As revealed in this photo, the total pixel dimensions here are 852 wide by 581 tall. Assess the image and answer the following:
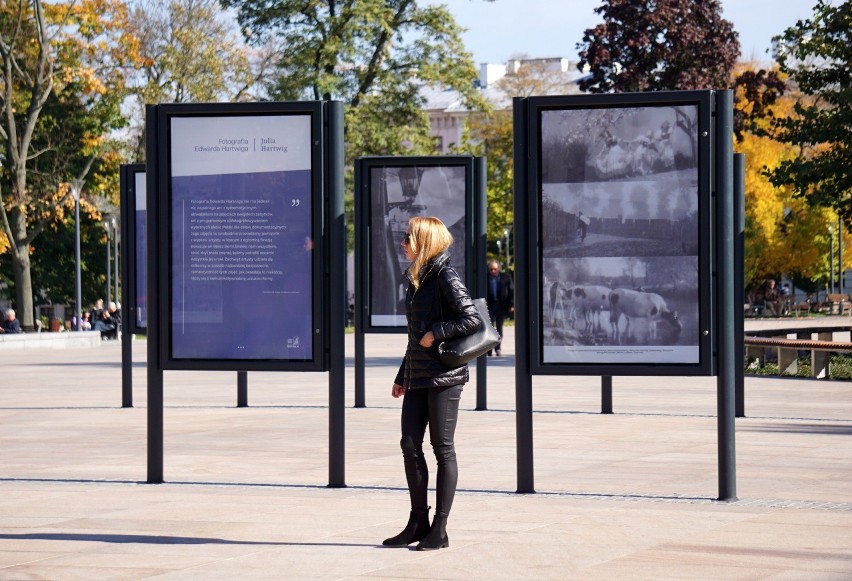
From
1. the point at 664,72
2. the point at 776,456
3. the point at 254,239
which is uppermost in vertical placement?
the point at 664,72

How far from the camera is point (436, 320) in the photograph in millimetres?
8016

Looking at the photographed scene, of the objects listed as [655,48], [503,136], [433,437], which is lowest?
[433,437]

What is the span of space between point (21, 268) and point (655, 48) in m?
19.3

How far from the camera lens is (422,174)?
1795 cm

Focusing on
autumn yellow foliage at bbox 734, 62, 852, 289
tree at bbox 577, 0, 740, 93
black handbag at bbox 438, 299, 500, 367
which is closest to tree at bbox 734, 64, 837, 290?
autumn yellow foliage at bbox 734, 62, 852, 289

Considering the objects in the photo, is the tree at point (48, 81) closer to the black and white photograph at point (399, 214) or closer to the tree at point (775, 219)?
the tree at point (775, 219)

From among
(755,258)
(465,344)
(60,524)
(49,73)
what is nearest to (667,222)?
(465,344)

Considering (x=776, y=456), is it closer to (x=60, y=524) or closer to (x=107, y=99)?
(x=60, y=524)

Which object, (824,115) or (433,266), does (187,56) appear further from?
(433,266)

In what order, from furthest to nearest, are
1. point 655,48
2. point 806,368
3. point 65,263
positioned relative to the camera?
point 65,263
point 655,48
point 806,368

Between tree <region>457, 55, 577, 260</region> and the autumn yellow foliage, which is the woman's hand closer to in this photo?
the autumn yellow foliage

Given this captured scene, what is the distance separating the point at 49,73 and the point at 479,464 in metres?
35.2

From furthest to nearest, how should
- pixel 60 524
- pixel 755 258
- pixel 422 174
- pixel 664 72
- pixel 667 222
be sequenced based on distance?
pixel 755 258, pixel 664 72, pixel 422 174, pixel 667 222, pixel 60 524

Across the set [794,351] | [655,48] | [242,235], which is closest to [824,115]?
[794,351]
